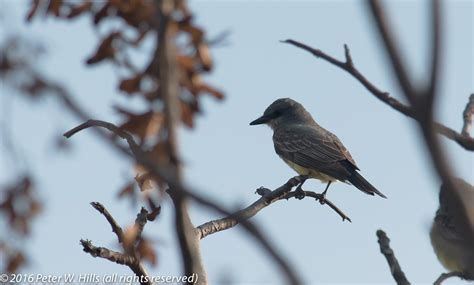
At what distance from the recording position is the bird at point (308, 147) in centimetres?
1024

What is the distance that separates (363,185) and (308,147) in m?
1.39

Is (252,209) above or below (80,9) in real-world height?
below

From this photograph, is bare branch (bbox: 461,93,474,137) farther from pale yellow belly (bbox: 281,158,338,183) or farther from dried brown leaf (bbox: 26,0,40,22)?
pale yellow belly (bbox: 281,158,338,183)

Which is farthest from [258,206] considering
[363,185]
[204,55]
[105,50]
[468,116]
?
[363,185]

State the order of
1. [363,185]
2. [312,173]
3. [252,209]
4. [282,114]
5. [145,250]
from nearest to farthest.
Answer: [145,250] < [252,209] < [363,185] < [312,173] < [282,114]

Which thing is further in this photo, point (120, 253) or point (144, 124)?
point (120, 253)

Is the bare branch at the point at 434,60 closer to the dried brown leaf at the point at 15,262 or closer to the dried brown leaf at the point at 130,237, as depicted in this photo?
the dried brown leaf at the point at 130,237

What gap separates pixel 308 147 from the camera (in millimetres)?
11125

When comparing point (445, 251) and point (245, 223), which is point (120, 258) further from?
point (445, 251)

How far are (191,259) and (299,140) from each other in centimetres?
989

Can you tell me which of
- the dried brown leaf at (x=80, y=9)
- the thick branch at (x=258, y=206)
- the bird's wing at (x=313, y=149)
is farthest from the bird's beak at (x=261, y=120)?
the dried brown leaf at (x=80, y=9)

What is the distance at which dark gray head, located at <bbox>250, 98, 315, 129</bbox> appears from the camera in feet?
40.8

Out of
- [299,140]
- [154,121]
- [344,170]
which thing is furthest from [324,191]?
[154,121]

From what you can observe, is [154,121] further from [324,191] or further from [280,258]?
[324,191]
